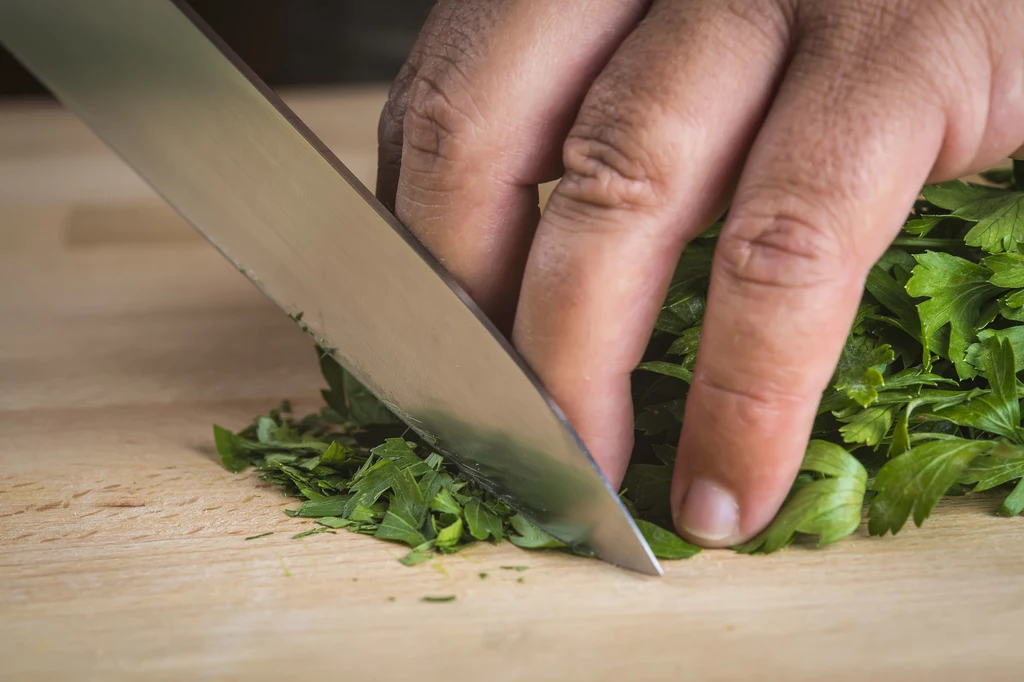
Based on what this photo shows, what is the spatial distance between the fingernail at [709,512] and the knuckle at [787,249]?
255mm

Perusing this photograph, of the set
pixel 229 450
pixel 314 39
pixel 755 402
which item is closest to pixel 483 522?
pixel 755 402

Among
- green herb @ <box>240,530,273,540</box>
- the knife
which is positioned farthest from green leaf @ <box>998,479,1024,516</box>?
green herb @ <box>240,530,273,540</box>

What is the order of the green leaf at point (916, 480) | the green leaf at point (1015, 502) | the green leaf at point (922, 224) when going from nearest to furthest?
the green leaf at point (916, 480) < the green leaf at point (1015, 502) < the green leaf at point (922, 224)

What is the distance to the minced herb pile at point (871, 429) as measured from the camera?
117 centimetres

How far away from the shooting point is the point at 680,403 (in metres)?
1.32

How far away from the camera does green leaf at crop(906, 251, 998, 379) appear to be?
1.27 metres

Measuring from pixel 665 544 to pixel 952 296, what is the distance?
53cm

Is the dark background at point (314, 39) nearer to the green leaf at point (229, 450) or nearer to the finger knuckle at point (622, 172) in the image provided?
the green leaf at point (229, 450)

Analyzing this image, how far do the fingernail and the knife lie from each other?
7cm

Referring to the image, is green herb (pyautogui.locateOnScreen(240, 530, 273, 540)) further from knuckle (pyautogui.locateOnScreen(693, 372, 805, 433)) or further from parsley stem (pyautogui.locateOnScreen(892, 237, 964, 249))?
parsley stem (pyautogui.locateOnScreen(892, 237, 964, 249))

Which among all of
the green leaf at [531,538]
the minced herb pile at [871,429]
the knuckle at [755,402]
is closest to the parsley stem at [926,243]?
the minced herb pile at [871,429]

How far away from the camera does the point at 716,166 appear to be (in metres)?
1.13

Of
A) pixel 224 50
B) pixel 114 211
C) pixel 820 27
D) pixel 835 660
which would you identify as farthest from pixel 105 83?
pixel 114 211

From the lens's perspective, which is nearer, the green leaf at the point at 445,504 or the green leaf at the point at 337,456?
the green leaf at the point at 445,504
